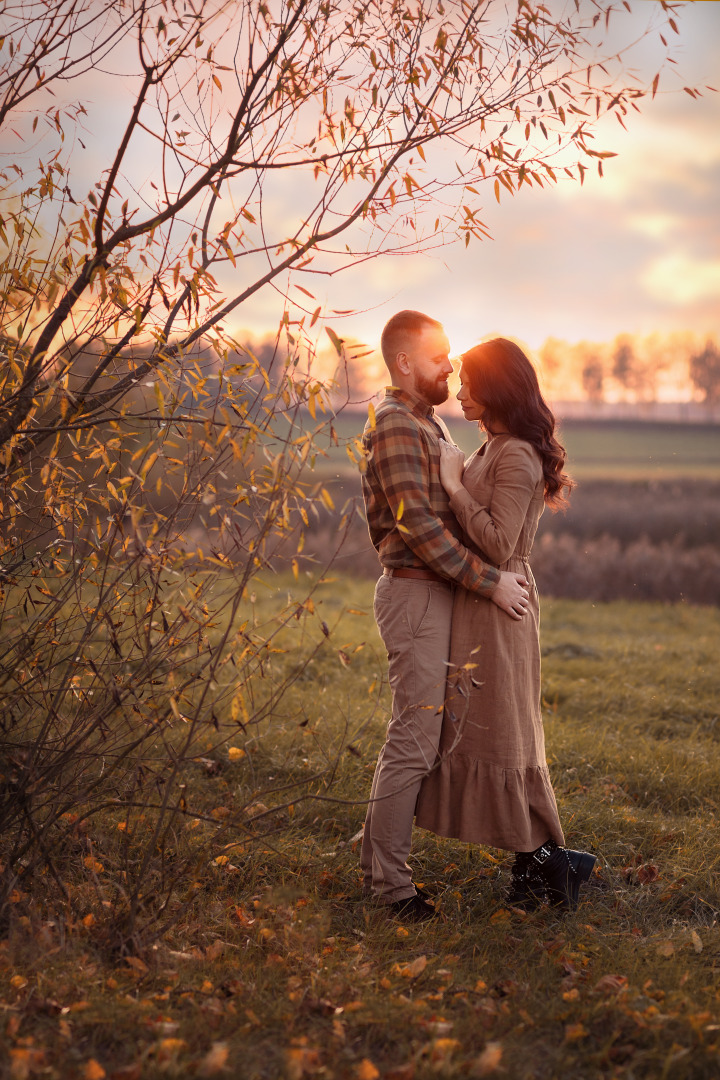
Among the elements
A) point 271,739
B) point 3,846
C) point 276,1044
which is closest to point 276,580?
point 271,739

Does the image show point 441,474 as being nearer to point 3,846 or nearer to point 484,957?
point 484,957

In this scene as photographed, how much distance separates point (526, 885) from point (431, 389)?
7.09 ft

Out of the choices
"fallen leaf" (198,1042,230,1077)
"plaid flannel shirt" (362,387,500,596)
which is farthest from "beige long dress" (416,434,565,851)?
"fallen leaf" (198,1042,230,1077)

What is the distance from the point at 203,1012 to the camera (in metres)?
2.52

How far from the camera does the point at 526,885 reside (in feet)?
11.6

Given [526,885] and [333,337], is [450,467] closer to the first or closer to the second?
[333,337]

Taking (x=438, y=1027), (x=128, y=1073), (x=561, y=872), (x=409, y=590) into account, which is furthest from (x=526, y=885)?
(x=128, y=1073)

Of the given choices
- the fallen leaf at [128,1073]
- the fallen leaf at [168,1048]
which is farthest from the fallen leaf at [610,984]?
the fallen leaf at [128,1073]

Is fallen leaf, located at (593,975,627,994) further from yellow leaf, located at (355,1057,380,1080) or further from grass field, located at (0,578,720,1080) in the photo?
yellow leaf, located at (355,1057,380,1080)

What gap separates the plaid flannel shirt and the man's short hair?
0.17m

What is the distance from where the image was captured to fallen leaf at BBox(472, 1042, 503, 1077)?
2.27 m

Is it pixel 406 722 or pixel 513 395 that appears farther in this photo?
pixel 513 395

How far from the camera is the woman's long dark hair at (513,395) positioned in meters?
3.39

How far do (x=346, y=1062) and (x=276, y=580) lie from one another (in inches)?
482
